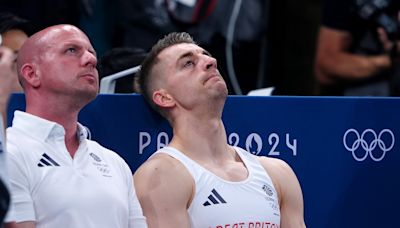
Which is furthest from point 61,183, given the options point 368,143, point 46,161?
point 368,143

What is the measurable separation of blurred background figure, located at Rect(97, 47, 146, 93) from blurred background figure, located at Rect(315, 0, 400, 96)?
173cm

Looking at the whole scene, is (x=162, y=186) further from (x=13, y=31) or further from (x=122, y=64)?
(x=13, y=31)

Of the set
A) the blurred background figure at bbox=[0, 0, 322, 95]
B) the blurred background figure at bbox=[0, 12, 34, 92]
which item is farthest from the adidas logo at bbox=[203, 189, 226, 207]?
the blurred background figure at bbox=[0, 0, 322, 95]

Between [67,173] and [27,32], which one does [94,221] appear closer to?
[67,173]

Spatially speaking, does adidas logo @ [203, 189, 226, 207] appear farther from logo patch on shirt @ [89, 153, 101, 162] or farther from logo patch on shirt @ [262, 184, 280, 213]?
logo patch on shirt @ [89, 153, 101, 162]

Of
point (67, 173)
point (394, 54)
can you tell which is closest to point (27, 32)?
point (67, 173)

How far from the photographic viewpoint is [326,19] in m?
7.27

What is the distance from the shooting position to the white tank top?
4672mm

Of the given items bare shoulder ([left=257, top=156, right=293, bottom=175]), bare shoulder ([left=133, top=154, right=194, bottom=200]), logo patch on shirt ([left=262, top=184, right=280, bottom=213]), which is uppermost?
bare shoulder ([left=133, top=154, right=194, bottom=200])

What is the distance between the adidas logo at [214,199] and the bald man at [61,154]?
318 mm

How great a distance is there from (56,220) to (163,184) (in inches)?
24.9

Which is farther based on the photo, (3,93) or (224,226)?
(224,226)

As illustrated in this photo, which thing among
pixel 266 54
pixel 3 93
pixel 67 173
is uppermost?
pixel 3 93

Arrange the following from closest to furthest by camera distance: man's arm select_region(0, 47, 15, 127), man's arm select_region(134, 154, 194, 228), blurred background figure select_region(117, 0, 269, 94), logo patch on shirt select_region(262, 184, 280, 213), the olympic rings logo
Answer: man's arm select_region(0, 47, 15, 127) < man's arm select_region(134, 154, 194, 228) < logo patch on shirt select_region(262, 184, 280, 213) < the olympic rings logo < blurred background figure select_region(117, 0, 269, 94)
